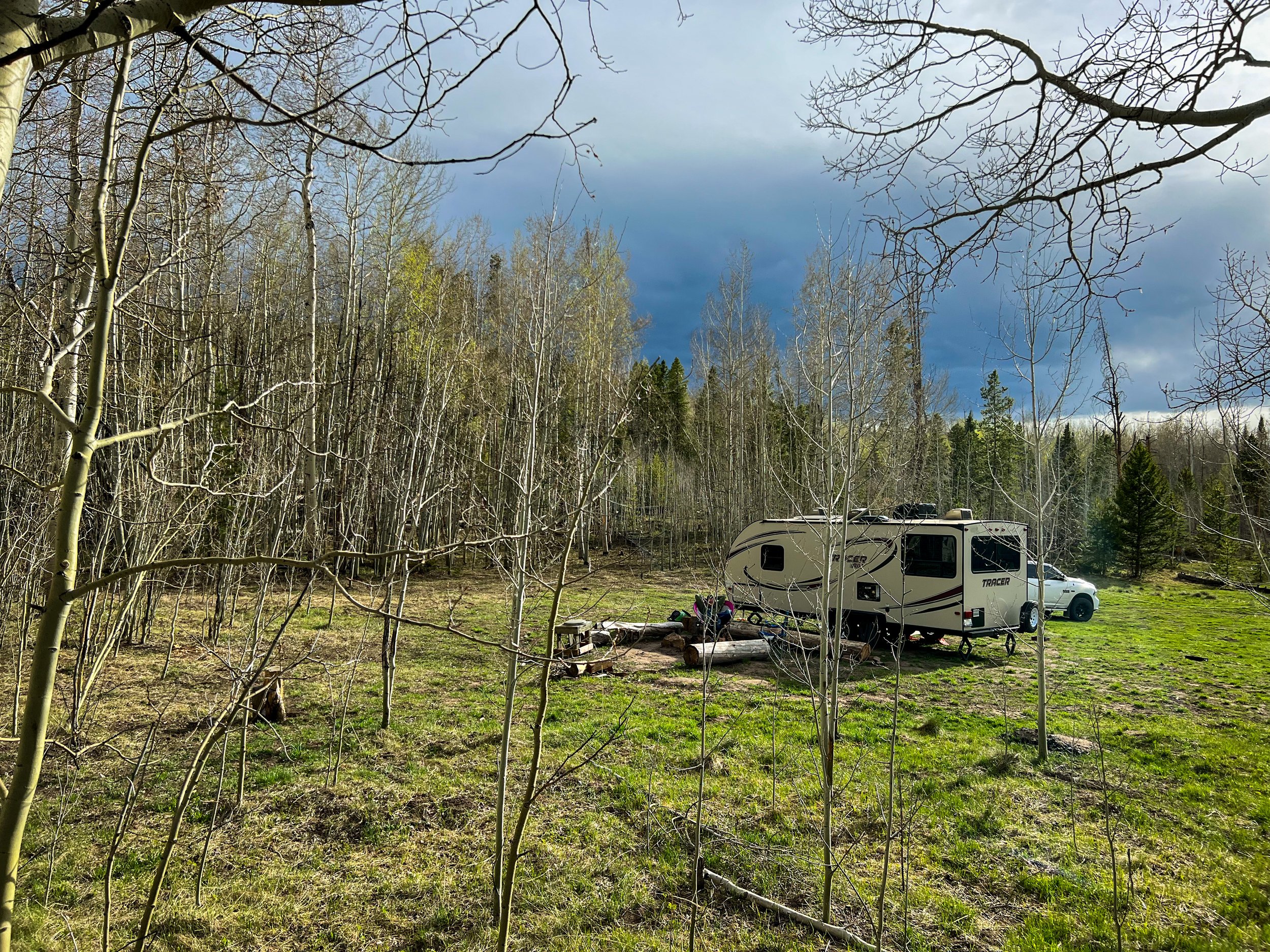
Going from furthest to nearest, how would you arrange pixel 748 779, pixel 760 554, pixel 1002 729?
1. pixel 760 554
2. pixel 1002 729
3. pixel 748 779

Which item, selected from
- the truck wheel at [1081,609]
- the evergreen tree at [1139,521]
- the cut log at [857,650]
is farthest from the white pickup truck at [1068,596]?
the evergreen tree at [1139,521]

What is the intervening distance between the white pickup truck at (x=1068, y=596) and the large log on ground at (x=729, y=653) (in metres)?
7.01

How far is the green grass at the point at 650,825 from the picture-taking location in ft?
10.7

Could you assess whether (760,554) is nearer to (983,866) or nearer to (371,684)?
(371,684)

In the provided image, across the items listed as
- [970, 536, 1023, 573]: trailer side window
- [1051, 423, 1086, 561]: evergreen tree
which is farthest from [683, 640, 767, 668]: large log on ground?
[1051, 423, 1086, 561]: evergreen tree

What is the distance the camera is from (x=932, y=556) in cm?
1023

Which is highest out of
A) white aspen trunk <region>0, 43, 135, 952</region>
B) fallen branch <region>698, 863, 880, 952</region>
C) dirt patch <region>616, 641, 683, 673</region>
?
white aspen trunk <region>0, 43, 135, 952</region>

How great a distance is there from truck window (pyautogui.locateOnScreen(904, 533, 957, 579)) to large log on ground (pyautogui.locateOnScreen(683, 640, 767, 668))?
8.96 feet

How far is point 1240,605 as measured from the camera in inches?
643

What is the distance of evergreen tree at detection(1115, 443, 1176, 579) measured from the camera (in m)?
22.1

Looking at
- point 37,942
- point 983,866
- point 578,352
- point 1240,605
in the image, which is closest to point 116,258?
point 37,942

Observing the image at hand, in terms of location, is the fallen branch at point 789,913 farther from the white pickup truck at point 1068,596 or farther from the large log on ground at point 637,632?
the white pickup truck at point 1068,596

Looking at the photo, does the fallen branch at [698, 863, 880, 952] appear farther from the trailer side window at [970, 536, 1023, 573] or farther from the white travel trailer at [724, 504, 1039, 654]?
the trailer side window at [970, 536, 1023, 573]

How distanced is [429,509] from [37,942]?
46.8ft
